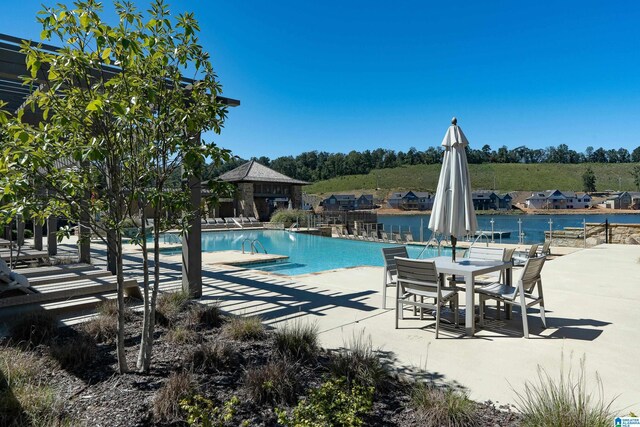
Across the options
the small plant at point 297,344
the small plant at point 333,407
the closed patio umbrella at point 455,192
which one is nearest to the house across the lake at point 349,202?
the closed patio umbrella at point 455,192

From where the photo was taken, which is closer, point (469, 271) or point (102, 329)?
point (102, 329)

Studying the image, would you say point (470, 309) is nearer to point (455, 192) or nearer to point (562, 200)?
point (455, 192)

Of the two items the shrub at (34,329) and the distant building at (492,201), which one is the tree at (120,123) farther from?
the distant building at (492,201)

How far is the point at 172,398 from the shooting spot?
7.23 ft

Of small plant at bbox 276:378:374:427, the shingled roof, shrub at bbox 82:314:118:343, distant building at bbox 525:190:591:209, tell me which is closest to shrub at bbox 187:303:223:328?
shrub at bbox 82:314:118:343

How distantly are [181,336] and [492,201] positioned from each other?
76.5 m

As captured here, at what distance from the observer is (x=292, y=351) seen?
10.1 ft

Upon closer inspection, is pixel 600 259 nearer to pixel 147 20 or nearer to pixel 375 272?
pixel 375 272

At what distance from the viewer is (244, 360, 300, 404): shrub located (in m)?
2.39

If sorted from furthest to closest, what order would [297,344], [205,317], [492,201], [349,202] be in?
1. [492,201]
2. [349,202]
3. [205,317]
4. [297,344]

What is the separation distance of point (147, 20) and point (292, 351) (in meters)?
2.61

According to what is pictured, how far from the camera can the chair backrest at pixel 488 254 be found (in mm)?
4965

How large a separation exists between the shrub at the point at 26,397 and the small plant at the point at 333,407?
1196mm

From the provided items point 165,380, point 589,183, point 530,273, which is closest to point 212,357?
point 165,380
